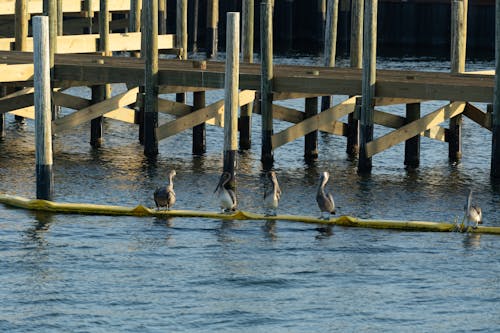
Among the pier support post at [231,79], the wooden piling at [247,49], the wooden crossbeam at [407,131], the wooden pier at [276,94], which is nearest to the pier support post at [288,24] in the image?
the wooden pier at [276,94]

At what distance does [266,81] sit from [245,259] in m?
9.85

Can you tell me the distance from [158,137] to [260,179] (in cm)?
369

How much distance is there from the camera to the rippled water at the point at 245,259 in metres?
24.2

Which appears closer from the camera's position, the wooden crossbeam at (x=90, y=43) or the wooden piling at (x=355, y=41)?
the wooden piling at (x=355, y=41)

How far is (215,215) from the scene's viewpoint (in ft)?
101

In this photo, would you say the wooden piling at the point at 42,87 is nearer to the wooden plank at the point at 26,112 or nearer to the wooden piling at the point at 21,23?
the wooden plank at the point at 26,112

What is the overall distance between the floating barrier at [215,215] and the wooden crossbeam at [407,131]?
5.80m

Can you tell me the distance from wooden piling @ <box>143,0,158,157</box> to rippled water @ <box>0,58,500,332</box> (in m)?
1.06

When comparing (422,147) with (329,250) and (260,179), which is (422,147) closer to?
(260,179)

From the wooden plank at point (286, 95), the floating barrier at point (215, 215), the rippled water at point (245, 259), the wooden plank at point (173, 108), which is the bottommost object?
the rippled water at point (245, 259)

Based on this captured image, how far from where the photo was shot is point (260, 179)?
35.9m

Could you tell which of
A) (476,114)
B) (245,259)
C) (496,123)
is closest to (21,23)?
(476,114)

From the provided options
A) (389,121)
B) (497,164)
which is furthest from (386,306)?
(389,121)

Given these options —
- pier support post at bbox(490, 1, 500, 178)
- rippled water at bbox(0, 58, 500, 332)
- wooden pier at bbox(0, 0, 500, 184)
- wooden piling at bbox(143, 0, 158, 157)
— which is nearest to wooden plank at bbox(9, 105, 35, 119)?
wooden pier at bbox(0, 0, 500, 184)
